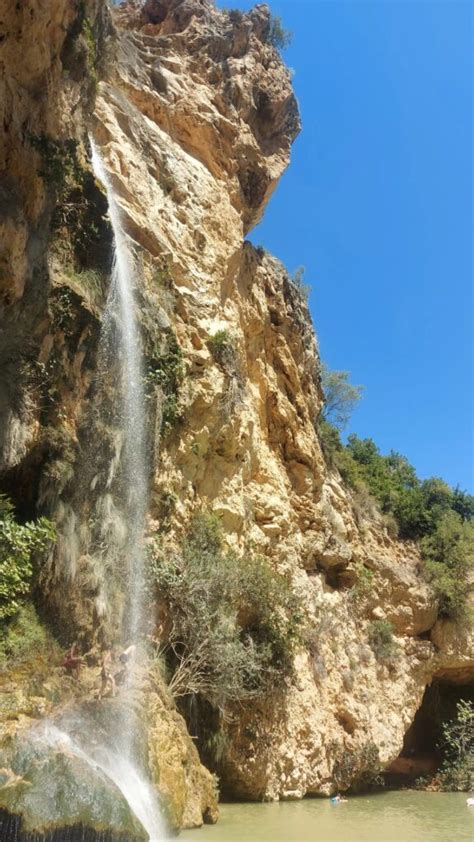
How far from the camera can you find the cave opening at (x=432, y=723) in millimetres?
24047

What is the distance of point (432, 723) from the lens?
2580cm

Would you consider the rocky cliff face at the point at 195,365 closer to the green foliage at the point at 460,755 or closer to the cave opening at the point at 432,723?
the green foliage at the point at 460,755

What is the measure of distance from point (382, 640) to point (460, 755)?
15.6 feet

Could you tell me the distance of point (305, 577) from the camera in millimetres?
18656

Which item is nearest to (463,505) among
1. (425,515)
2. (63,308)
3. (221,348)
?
(425,515)

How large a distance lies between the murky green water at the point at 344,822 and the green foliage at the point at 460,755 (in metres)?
3.87

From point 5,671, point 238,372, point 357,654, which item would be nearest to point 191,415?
point 238,372

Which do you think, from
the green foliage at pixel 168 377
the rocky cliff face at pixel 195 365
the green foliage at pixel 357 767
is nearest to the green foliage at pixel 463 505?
the rocky cliff face at pixel 195 365

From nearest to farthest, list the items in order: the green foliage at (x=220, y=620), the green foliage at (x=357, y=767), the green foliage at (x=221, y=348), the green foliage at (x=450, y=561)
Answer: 1. the green foliage at (x=220, y=620)
2. the green foliage at (x=221, y=348)
3. the green foliage at (x=357, y=767)
4. the green foliage at (x=450, y=561)

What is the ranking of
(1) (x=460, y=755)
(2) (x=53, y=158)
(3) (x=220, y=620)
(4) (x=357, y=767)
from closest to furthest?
1. (2) (x=53, y=158)
2. (3) (x=220, y=620)
3. (4) (x=357, y=767)
4. (1) (x=460, y=755)

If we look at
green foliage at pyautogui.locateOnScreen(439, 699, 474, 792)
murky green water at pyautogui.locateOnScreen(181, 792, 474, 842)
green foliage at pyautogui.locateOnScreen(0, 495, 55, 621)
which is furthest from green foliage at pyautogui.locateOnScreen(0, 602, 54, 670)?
green foliage at pyautogui.locateOnScreen(439, 699, 474, 792)

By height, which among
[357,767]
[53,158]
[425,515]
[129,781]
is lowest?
[357,767]

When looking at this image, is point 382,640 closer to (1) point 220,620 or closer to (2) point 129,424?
(1) point 220,620

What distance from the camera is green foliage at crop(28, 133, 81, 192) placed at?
408 inches
